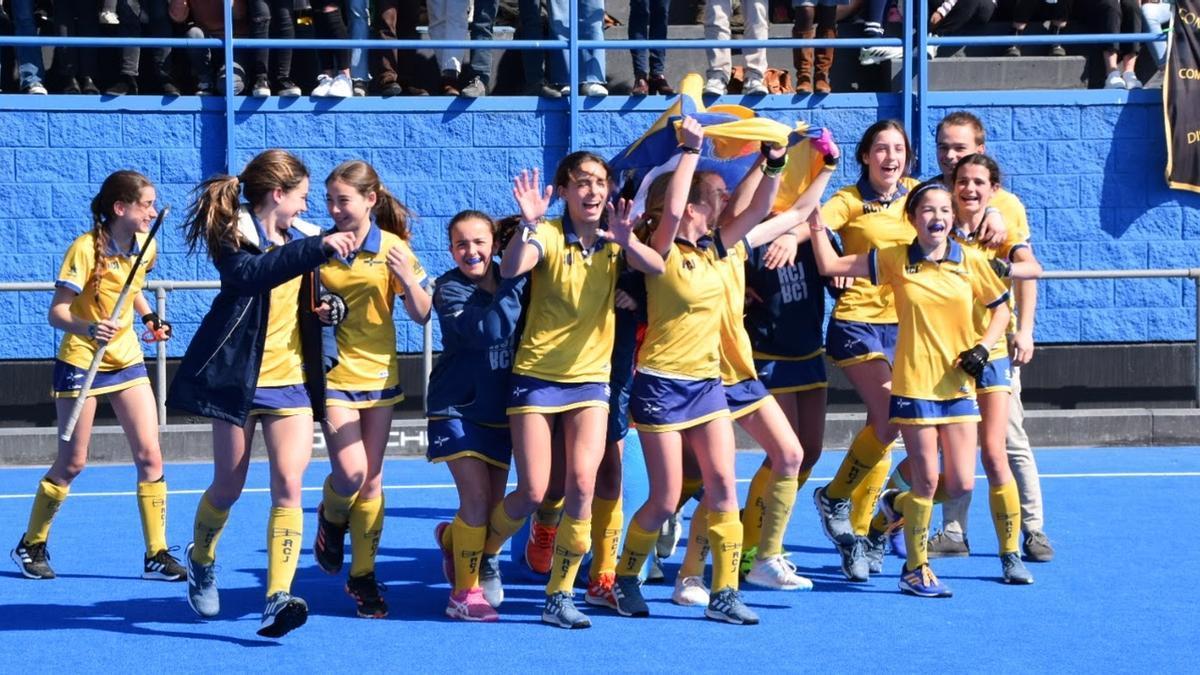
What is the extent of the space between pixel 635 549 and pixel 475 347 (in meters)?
1.09

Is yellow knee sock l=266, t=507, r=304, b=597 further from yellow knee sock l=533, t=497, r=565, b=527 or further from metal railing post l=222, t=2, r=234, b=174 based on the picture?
metal railing post l=222, t=2, r=234, b=174

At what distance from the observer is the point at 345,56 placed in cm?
1409

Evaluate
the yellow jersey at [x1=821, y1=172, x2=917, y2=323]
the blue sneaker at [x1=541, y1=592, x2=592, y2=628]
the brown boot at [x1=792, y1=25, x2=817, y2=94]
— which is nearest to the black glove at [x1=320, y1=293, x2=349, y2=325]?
the blue sneaker at [x1=541, y1=592, x2=592, y2=628]

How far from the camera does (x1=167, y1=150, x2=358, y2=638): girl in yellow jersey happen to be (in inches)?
268

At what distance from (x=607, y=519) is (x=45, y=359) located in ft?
24.5

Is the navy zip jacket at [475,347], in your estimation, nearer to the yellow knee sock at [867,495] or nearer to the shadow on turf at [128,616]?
the shadow on turf at [128,616]

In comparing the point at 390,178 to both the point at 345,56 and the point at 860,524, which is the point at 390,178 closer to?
the point at 345,56

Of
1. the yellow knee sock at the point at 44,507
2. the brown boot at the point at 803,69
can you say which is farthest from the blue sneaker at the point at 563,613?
the brown boot at the point at 803,69

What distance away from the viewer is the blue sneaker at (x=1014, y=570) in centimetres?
805

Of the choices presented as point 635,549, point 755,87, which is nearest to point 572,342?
point 635,549

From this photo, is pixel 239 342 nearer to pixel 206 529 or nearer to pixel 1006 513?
pixel 206 529

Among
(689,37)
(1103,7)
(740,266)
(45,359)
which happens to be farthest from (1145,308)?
(45,359)

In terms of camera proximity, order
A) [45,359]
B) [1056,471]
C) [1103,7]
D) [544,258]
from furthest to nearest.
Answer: [1103,7] < [45,359] < [1056,471] < [544,258]

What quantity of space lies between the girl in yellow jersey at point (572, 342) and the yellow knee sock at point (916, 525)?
1541 millimetres
